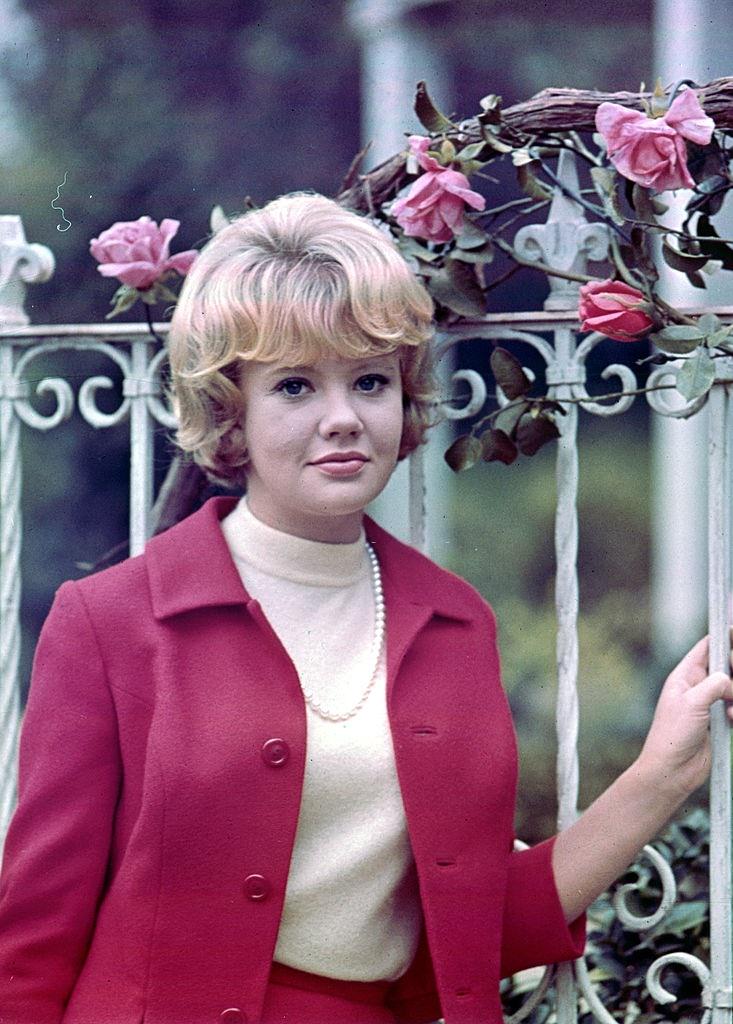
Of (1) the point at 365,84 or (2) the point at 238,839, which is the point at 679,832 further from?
(1) the point at 365,84

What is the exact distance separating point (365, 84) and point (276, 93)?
11.9 inches

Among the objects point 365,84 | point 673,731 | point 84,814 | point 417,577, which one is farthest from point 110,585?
point 365,84

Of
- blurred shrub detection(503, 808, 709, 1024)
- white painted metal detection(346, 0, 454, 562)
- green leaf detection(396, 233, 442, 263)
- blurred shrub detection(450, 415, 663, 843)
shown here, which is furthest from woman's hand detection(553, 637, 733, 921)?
white painted metal detection(346, 0, 454, 562)

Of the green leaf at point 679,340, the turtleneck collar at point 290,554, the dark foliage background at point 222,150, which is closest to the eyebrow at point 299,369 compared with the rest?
the turtleneck collar at point 290,554

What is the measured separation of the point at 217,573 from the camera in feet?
6.00

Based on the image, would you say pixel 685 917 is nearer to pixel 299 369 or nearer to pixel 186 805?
pixel 186 805

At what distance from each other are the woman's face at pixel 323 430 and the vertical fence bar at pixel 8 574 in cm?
63

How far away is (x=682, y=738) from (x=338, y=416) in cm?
65

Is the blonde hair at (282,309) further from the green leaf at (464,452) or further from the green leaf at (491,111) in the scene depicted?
the green leaf at (491,111)

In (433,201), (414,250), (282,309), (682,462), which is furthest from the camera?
(682,462)

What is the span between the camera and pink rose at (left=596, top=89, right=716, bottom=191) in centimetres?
175

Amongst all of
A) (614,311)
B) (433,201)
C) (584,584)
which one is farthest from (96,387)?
(584,584)

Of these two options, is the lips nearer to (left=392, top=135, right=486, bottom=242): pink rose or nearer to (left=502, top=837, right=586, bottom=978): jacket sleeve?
(left=392, top=135, right=486, bottom=242): pink rose

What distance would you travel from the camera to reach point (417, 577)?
1.96 meters
